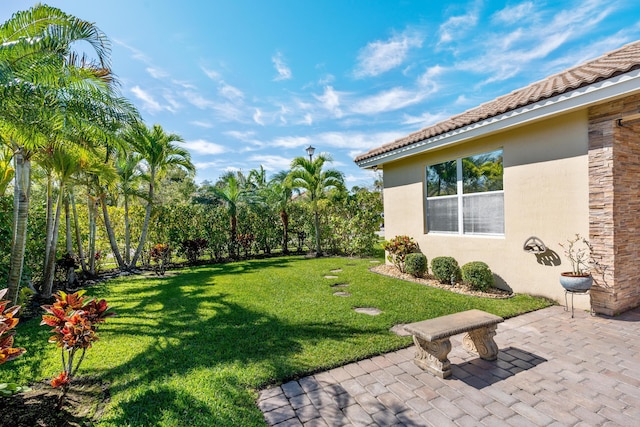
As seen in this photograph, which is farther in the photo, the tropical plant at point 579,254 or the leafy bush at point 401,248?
the leafy bush at point 401,248

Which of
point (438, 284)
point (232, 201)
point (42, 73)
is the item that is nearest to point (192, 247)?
point (232, 201)

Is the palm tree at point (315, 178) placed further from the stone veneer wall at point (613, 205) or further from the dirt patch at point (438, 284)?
the stone veneer wall at point (613, 205)

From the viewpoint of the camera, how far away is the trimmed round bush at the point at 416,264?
8.78m

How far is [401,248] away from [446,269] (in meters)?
1.86

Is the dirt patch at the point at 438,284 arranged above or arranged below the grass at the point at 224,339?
above

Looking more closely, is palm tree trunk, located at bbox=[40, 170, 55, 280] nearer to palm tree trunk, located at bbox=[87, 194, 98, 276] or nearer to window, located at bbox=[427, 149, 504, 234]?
palm tree trunk, located at bbox=[87, 194, 98, 276]

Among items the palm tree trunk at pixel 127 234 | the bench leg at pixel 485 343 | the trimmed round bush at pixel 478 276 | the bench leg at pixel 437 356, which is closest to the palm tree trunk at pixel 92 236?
the palm tree trunk at pixel 127 234

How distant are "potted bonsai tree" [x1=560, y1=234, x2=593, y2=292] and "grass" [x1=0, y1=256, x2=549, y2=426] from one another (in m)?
0.91

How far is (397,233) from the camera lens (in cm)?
1037

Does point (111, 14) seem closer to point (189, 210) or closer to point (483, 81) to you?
point (189, 210)

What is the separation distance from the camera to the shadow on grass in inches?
117

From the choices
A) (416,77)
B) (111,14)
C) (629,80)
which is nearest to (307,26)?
(416,77)

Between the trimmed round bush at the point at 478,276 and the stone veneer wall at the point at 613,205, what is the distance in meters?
1.87

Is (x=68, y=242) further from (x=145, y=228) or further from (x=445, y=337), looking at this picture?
(x=445, y=337)
